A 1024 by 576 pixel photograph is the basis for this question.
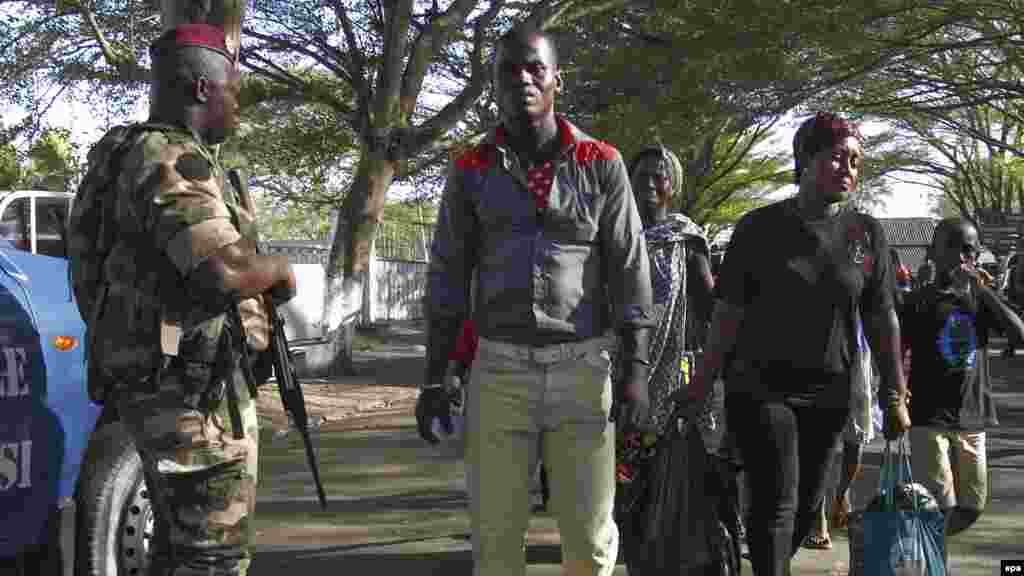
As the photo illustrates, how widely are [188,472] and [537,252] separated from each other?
1.06 meters

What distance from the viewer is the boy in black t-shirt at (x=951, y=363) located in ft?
17.8

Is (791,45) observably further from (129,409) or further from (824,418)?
(129,409)

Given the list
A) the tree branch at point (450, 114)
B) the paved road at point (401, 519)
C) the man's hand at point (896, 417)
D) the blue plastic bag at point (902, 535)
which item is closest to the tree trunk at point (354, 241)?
the tree branch at point (450, 114)

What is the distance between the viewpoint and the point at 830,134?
13.9 feet

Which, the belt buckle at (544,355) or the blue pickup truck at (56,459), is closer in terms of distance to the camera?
the belt buckle at (544,355)

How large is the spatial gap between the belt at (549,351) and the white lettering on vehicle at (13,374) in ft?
5.65

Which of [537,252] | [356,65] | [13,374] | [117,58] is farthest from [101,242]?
[356,65]

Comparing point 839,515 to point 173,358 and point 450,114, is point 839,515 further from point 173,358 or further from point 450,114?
point 450,114

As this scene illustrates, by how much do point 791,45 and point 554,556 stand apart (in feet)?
37.9

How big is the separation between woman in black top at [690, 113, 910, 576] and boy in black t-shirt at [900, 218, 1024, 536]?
1257 millimetres

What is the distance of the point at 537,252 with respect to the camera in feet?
10.9

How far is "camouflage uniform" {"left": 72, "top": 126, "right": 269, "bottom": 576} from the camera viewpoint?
2965mm

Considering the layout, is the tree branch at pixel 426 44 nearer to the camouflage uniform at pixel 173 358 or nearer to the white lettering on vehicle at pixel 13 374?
the white lettering on vehicle at pixel 13 374

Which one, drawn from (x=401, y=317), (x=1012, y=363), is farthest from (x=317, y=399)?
(x=401, y=317)
